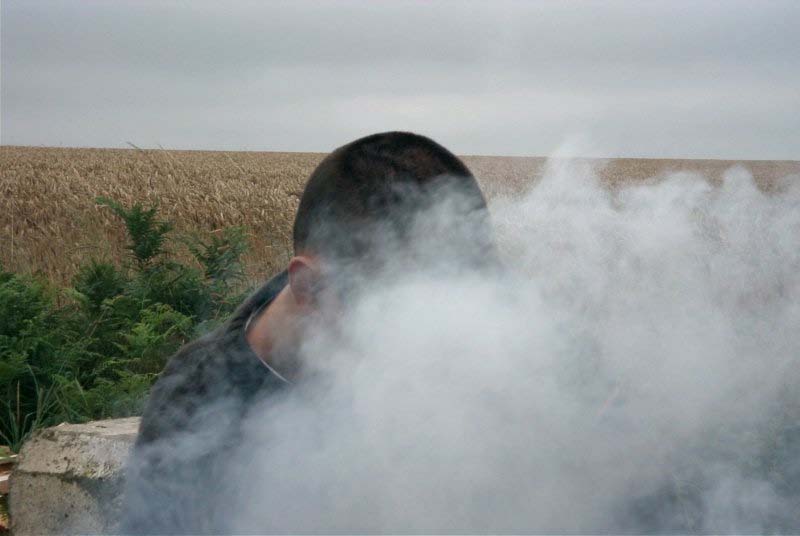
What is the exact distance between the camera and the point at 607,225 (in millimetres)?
1668

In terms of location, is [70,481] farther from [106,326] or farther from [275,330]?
[106,326]

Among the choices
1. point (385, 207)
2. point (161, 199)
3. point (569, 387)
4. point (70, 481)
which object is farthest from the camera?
point (161, 199)

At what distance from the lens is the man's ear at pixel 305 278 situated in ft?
5.05

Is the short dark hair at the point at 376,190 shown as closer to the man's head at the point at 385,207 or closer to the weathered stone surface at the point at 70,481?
the man's head at the point at 385,207

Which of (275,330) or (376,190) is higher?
(376,190)

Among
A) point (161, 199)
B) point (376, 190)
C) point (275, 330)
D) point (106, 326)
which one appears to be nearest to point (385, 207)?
point (376, 190)

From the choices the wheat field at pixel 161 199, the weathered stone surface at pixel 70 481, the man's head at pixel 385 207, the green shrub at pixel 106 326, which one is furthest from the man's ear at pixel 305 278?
the green shrub at pixel 106 326

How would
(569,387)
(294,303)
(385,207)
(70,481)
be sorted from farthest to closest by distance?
(70,481) < (294,303) < (385,207) < (569,387)

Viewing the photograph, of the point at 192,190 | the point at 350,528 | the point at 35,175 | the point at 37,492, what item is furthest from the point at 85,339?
the point at 35,175

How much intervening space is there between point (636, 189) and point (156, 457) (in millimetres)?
1122

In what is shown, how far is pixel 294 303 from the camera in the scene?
1638 millimetres

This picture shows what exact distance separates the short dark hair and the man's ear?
33 mm

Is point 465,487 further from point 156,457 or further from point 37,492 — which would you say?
point 37,492

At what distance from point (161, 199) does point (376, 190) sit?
1034 cm
